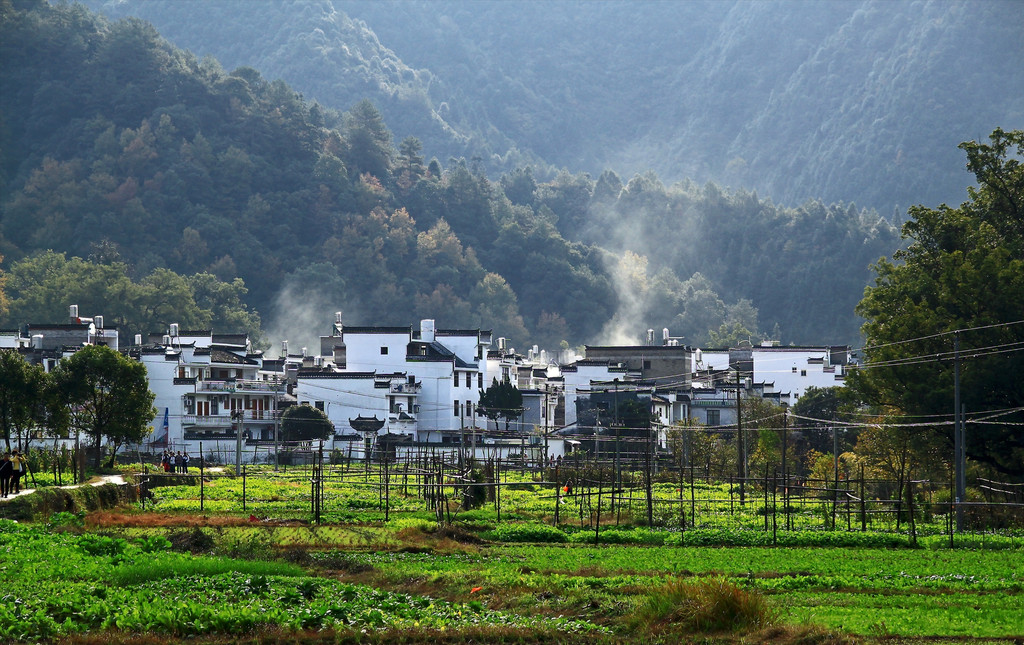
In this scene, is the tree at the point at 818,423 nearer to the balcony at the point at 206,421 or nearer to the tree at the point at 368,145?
the balcony at the point at 206,421

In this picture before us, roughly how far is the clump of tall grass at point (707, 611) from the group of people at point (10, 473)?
20240 millimetres

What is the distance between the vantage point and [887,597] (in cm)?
2075

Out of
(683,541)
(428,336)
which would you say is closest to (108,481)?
(683,541)

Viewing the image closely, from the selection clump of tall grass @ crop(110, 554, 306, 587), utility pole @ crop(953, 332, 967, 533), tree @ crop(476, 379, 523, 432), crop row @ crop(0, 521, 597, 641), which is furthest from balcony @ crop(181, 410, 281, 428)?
crop row @ crop(0, 521, 597, 641)

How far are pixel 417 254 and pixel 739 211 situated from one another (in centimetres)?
5830

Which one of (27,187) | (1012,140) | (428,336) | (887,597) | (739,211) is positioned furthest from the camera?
(739,211)

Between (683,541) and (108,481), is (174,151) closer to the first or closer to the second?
(108,481)

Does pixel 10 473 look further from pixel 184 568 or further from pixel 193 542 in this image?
pixel 184 568

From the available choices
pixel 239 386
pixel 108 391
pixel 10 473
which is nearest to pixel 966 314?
pixel 10 473

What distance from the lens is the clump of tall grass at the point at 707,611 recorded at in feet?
56.5

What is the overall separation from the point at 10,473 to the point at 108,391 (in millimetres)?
19216

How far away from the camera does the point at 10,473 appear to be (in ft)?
105

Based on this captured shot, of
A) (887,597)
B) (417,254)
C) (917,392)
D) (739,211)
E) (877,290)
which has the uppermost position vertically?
(739,211)

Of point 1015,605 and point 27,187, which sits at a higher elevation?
point 27,187
